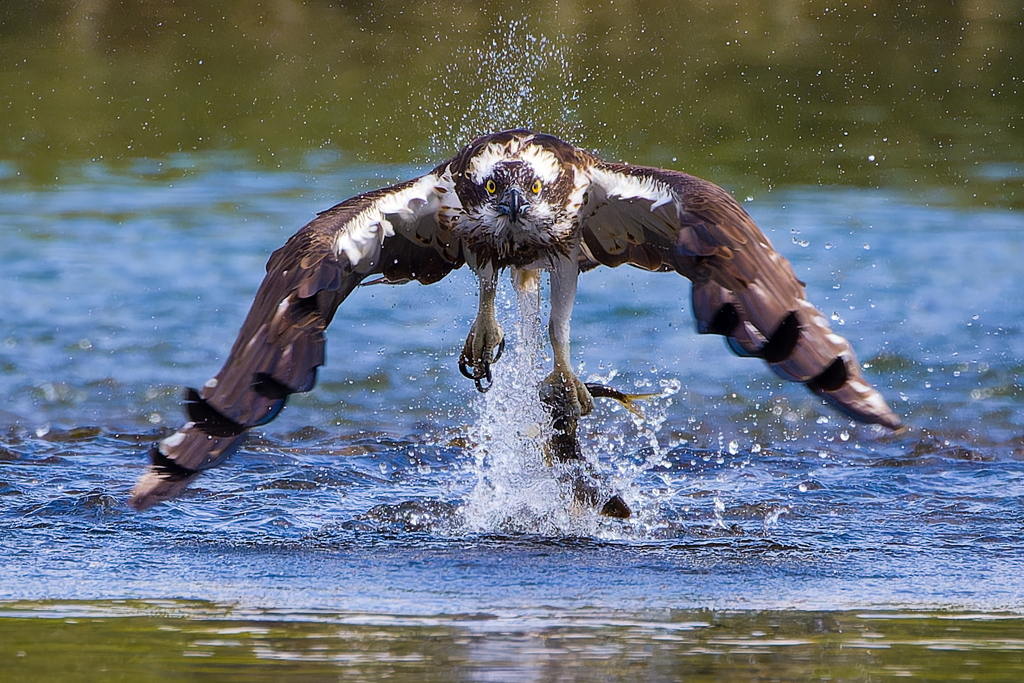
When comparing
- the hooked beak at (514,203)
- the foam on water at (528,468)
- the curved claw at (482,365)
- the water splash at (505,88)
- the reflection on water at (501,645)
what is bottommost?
the reflection on water at (501,645)

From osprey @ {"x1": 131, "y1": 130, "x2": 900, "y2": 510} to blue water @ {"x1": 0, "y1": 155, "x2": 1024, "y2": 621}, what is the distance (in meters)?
0.65

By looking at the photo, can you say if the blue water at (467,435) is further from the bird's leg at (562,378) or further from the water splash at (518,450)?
the bird's leg at (562,378)

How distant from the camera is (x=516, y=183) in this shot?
7719 millimetres

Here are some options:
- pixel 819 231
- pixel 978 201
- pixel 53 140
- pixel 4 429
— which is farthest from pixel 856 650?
pixel 53 140

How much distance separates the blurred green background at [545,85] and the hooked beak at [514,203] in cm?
930

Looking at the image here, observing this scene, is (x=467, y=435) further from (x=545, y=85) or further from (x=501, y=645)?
(x=545, y=85)

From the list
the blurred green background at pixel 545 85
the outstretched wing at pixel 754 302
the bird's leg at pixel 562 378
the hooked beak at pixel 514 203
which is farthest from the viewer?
the blurred green background at pixel 545 85

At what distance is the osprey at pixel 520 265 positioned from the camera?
628cm

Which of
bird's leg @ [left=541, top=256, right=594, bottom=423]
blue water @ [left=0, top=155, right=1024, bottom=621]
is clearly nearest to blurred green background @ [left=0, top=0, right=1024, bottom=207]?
blue water @ [left=0, top=155, right=1024, bottom=621]

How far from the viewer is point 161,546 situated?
779cm

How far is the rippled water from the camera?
6.68 meters

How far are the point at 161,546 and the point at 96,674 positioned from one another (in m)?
2.25

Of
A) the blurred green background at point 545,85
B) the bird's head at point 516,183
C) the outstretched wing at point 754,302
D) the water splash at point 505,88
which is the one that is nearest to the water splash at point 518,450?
the bird's head at point 516,183

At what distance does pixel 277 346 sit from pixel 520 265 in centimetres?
213
